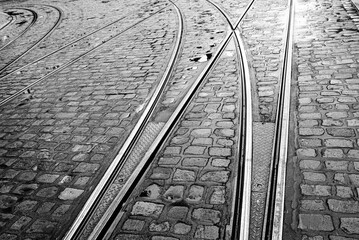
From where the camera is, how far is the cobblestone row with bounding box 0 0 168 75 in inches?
321

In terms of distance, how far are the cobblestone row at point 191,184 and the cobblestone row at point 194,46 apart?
0.56 m

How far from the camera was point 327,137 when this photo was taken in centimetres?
340

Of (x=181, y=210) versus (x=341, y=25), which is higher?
(x=341, y=25)

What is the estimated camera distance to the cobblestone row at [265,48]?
4.33m

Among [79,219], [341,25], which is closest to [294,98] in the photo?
[79,219]

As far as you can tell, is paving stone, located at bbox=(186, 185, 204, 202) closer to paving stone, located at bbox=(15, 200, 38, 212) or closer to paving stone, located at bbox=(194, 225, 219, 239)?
paving stone, located at bbox=(194, 225, 219, 239)

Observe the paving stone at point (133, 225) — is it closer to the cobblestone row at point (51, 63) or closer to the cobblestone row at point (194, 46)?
the cobblestone row at point (194, 46)

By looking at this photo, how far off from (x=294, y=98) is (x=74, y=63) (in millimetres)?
5001

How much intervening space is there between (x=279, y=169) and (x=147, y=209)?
1.37m

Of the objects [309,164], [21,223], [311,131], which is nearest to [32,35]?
[21,223]

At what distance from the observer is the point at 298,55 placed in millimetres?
5660

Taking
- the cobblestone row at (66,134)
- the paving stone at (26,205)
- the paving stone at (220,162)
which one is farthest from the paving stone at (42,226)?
the paving stone at (220,162)

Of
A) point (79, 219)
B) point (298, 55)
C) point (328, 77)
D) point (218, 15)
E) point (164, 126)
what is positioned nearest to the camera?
point (79, 219)

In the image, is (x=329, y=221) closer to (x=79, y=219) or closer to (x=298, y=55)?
(x=79, y=219)
